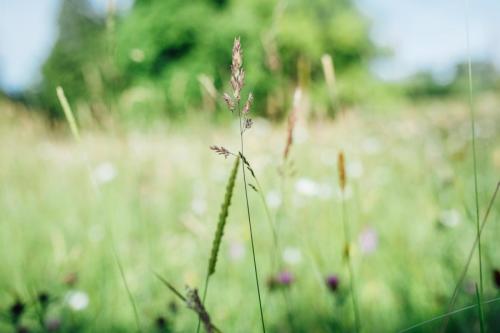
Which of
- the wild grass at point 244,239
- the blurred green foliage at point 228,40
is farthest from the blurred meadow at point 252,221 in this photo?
the blurred green foliage at point 228,40

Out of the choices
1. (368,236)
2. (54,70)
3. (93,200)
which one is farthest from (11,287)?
(54,70)

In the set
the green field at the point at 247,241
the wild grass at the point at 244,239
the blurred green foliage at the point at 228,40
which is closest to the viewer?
the wild grass at the point at 244,239

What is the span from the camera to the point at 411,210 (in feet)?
6.23

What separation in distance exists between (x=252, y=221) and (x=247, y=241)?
270mm

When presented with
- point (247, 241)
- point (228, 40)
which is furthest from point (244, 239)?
point (228, 40)

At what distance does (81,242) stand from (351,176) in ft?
4.86

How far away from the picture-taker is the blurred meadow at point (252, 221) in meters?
0.88

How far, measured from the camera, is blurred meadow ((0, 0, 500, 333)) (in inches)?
34.7

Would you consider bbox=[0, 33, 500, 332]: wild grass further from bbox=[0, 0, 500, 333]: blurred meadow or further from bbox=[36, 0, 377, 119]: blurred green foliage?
bbox=[36, 0, 377, 119]: blurred green foliage

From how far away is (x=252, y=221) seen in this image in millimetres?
1954

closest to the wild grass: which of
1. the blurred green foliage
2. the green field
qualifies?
the green field

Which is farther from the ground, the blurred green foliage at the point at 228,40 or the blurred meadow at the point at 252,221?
the blurred green foliage at the point at 228,40

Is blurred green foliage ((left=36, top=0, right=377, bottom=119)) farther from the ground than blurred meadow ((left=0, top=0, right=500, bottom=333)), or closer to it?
farther from the ground

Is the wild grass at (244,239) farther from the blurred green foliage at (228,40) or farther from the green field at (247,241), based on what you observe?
the blurred green foliage at (228,40)
